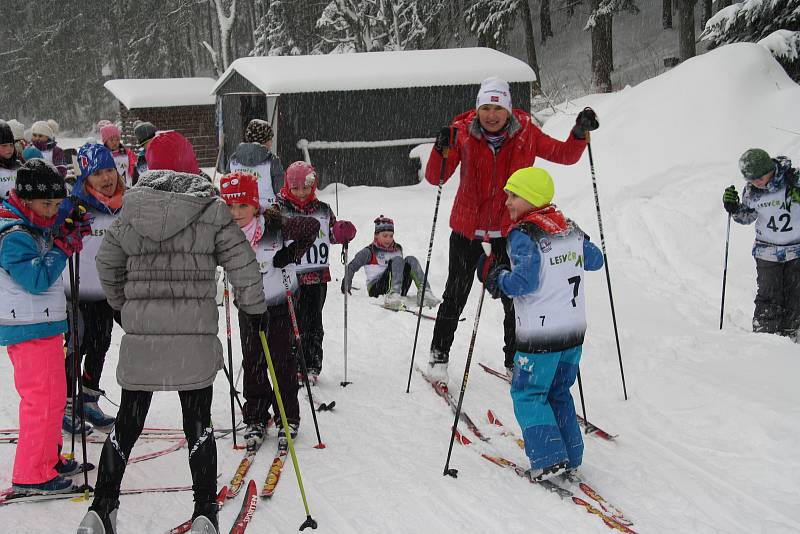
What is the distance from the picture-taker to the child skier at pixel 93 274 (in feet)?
14.9

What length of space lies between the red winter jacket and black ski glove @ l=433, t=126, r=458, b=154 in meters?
0.06

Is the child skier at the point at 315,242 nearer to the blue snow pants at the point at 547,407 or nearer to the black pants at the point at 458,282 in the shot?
the black pants at the point at 458,282

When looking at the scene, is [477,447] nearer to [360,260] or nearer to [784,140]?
[360,260]

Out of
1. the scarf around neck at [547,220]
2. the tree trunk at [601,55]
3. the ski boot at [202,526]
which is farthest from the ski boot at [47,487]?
the tree trunk at [601,55]

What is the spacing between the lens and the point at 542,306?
12.6 feet

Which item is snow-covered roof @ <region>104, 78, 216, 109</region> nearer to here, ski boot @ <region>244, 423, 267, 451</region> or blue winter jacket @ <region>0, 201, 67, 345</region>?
ski boot @ <region>244, 423, 267, 451</region>

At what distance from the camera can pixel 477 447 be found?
4.47 metres

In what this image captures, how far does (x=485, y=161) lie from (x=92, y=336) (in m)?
3.07

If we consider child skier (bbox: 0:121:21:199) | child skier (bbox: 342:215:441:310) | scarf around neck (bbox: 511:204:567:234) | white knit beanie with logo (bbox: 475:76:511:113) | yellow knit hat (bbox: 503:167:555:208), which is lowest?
child skier (bbox: 342:215:441:310)

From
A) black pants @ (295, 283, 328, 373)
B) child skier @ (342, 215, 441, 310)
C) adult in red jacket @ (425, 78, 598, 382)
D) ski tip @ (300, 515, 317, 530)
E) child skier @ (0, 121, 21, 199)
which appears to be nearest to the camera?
ski tip @ (300, 515, 317, 530)

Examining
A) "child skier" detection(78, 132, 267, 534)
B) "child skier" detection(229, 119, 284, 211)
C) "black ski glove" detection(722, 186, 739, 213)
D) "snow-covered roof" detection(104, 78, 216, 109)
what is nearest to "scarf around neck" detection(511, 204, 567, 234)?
"child skier" detection(78, 132, 267, 534)

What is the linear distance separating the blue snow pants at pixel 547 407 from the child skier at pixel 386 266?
4521mm

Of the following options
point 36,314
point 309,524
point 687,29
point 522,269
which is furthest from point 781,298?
point 687,29

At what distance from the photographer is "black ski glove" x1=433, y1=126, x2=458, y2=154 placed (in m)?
5.06
